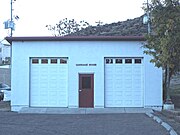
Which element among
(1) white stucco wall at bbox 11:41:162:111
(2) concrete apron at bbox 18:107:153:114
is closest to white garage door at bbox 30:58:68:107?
(1) white stucco wall at bbox 11:41:162:111

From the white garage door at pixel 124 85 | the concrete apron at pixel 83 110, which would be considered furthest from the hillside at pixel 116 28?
the concrete apron at pixel 83 110

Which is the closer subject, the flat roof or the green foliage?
the green foliage

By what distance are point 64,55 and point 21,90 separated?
3.33 m

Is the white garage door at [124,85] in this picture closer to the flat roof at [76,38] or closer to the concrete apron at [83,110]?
the concrete apron at [83,110]

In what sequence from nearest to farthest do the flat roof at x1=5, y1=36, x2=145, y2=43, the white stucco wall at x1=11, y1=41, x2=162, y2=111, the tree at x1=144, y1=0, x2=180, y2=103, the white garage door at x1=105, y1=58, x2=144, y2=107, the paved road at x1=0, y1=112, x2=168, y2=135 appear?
the paved road at x1=0, y1=112, x2=168, y2=135 → the tree at x1=144, y1=0, x2=180, y2=103 → the flat roof at x1=5, y1=36, x2=145, y2=43 → the white stucco wall at x1=11, y1=41, x2=162, y2=111 → the white garage door at x1=105, y1=58, x2=144, y2=107

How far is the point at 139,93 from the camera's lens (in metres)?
25.6

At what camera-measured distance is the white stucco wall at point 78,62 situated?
83.3ft

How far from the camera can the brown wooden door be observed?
25594mm

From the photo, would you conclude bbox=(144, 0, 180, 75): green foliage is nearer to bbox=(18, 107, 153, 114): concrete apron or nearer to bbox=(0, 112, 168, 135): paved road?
bbox=(18, 107, 153, 114): concrete apron

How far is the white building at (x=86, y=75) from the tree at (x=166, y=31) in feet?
9.93

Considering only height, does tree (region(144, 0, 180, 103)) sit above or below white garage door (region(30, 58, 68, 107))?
above

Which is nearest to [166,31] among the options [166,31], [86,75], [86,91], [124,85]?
[166,31]

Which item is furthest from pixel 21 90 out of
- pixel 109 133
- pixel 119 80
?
pixel 109 133

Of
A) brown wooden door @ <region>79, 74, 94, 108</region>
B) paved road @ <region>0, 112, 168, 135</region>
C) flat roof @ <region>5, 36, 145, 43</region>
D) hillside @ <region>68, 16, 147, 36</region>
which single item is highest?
hillside @ <region>68, 16, 147, 36</region>
